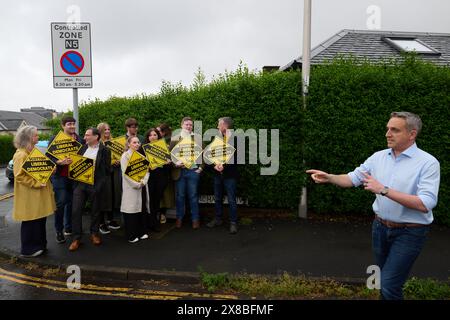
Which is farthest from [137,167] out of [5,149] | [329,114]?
[5,149]

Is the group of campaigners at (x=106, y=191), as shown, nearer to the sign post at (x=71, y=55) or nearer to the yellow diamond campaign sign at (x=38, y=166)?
the yellow diamond campaign sign at (x=38, y=166)

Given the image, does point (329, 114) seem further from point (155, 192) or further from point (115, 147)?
point (115, 147)

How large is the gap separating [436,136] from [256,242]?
13.2 ft

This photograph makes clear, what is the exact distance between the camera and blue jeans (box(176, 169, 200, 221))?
6.95 metres

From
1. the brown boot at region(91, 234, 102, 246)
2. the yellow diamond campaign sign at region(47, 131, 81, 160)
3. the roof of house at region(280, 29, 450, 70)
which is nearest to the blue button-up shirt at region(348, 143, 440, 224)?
the brown boot at region(91, 234, 102, 246)

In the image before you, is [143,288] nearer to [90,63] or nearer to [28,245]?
[28,245]

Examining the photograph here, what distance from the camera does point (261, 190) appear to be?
759 centimetres

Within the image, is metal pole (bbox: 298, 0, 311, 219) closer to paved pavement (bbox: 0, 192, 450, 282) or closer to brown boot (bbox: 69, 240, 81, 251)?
paved pavement (bbox: 0, 192, 450, 282)

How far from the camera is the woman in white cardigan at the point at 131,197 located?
603 cm

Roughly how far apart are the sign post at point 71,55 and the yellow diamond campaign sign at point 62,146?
2.64ft

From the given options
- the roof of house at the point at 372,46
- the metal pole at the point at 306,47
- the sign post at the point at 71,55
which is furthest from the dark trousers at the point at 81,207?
the roof of house at the point at 372,46

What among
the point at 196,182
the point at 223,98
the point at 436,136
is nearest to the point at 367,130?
the point at 436,136

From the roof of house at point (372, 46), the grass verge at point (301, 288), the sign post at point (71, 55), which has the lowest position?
the grass verge at point (301, 288)

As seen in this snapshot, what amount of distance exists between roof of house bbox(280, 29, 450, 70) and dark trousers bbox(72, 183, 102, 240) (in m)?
8.18
